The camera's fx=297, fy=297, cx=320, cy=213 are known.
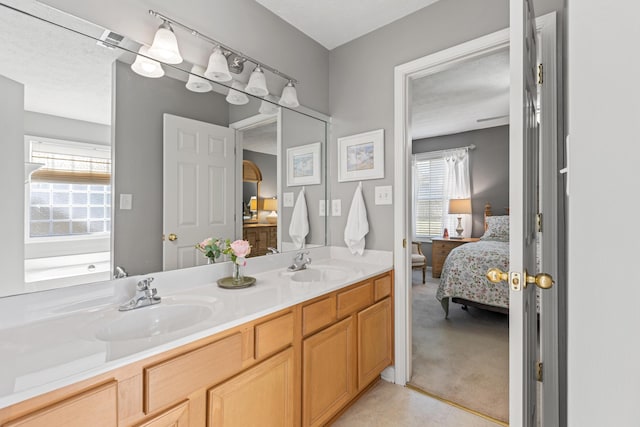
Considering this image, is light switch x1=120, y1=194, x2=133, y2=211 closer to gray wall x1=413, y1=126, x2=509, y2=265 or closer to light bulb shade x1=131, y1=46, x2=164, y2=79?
light bulb shade x1=131, y1=46, x2=164, y2=79

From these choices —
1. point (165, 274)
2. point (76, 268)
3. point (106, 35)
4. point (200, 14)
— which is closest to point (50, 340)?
point (76, 268)

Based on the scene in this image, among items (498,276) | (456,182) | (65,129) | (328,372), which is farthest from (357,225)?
(456,182)

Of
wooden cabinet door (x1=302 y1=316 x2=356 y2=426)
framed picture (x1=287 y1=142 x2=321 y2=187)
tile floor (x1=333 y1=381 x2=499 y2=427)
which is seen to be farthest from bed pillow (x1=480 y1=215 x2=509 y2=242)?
wooden cabinet door (x1=302 y1=316 x2=356 y2=426)

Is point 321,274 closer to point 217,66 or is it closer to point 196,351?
point 196,351

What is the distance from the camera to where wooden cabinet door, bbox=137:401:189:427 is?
34.0 inches

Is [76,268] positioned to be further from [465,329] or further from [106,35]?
[465,329]

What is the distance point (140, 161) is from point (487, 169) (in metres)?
5.13

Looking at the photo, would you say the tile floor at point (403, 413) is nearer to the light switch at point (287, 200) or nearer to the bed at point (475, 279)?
the light switch at point (287, 200)

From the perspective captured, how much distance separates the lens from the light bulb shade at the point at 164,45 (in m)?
1.37

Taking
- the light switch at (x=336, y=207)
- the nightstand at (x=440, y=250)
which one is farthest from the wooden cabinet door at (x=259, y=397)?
the nightstand at (x=440, y=250)

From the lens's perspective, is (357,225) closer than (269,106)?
No

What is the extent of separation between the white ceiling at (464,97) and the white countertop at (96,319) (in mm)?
2221

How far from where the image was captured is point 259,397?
3.84 ft

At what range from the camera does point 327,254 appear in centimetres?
238
